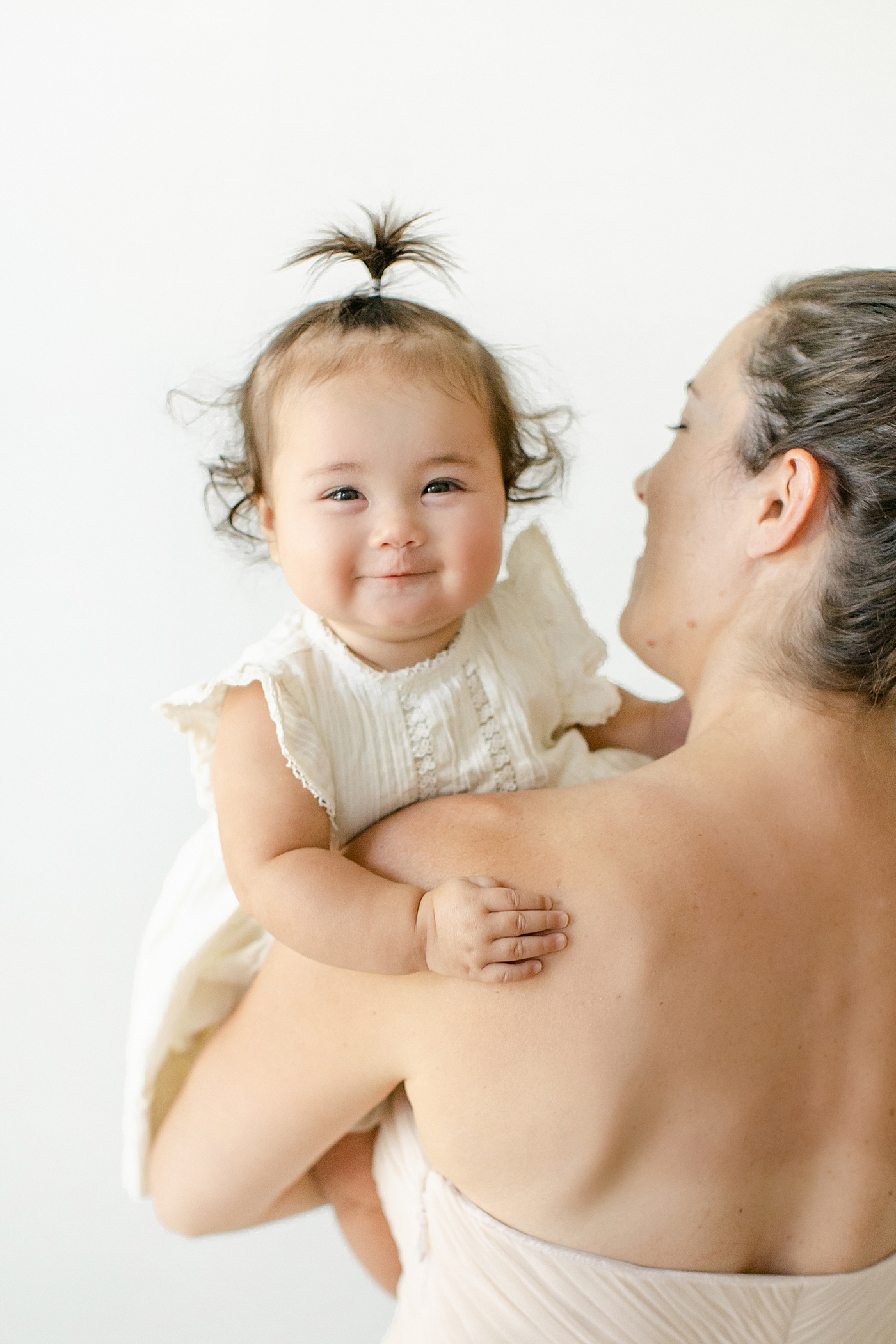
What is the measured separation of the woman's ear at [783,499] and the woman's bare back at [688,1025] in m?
0.24

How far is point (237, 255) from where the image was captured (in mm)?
2514

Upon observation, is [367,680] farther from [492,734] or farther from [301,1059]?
[301,1059]

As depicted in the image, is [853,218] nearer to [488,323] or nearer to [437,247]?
Result: [488,323]

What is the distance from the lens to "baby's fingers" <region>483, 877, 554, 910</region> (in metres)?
1.05

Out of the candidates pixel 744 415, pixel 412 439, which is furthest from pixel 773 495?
pixel 412 439

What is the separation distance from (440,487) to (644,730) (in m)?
0.54

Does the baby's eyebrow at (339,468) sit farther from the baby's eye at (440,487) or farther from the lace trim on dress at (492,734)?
the lace trim on dress at (492,734)

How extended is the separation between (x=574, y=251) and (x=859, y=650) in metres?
1.70

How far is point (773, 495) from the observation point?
4.27 feet

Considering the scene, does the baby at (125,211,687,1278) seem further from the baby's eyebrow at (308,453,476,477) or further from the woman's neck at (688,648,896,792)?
the woman's neck at (688,648,896,792)

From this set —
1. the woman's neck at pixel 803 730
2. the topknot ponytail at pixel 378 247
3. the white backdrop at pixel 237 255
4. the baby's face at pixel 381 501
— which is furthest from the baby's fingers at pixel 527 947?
the white backdrop at pixel 237 255

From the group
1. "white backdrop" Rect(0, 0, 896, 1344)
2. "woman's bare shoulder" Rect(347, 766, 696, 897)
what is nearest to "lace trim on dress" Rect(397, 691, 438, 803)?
"woman's bare shoulder" Rect(347, 766, 696, 897)

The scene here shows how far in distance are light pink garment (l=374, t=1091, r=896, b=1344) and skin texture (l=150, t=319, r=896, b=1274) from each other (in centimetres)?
2

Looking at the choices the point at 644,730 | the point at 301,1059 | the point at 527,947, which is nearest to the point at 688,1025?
the point at 527,947
